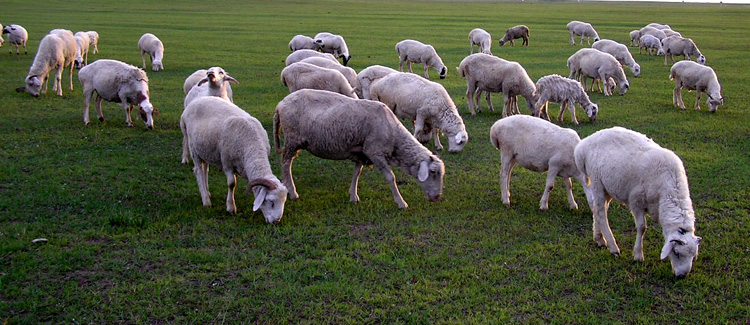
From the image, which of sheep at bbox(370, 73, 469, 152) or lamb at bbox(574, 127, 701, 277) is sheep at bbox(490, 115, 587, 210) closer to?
lamb at bbox(574, 127, 701, 277)

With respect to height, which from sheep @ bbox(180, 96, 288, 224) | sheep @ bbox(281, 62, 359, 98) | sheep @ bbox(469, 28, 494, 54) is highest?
sheep @ bbox(469, 28, 494, 54)

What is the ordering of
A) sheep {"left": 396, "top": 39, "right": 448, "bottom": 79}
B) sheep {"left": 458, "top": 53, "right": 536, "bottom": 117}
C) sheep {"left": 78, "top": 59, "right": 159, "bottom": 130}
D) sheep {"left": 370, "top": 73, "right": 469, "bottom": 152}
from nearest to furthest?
sheep {"left": 370, "top": 73, "right": 469, "bottom": 152} → sheep {"left": 78, "top": 59, "right": 159, "bottom": 130} → sheep {"left": 458, "top": 53, "right": 536, "bottom": 117} → sheep {"left": 396, "top": 39, "right": 448, "bottom": 79}

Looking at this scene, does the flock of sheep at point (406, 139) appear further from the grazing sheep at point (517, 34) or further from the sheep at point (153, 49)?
the grazing sheep at point (517, 34)

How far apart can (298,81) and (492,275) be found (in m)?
7.80

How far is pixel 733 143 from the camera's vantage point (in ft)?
41.2

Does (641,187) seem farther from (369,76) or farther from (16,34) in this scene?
(16,34)

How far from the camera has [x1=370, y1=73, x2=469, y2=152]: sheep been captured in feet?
37.6

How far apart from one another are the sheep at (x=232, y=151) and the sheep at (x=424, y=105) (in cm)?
421

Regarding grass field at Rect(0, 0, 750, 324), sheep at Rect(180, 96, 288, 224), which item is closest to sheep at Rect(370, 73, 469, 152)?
grass field at Rect(0, 0, 750, 324)

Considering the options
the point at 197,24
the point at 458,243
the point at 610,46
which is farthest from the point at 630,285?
the point at 197,24

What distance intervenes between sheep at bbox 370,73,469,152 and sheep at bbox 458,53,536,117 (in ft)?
10.7

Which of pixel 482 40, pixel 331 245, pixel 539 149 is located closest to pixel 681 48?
pixel 482 40

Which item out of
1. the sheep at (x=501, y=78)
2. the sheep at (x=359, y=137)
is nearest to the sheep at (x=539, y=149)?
the sheep at (x=359, y=137)

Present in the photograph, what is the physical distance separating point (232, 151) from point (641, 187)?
203 inches
